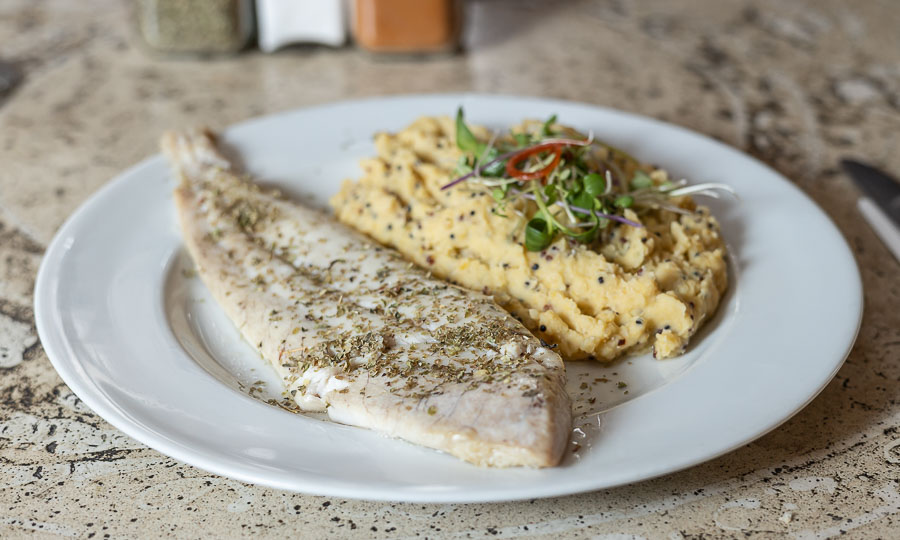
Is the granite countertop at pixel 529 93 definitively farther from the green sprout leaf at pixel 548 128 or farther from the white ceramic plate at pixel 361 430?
the green sprout leaf at pixel 548 128

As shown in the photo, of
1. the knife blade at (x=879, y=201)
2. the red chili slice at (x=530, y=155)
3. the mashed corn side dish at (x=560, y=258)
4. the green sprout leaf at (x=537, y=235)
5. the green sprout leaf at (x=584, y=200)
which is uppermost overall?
the red chili slice at (x=530, y=155)

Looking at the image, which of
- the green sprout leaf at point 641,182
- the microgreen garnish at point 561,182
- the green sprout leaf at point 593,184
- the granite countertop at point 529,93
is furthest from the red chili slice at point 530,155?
the granite countertop at point 529,93

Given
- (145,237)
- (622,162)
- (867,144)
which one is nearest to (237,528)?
(145,237)

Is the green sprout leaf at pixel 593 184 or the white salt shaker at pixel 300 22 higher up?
the green sprout leaf at pixel 593 184

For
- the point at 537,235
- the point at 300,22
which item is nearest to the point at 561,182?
the point at 537,235

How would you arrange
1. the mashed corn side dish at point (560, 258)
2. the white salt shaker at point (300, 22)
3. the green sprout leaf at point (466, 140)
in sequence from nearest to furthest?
the mashed corn side dish at point (560, 258), the green sprout leaf at point (466, 140), the white salt shaker at point (300, 22)

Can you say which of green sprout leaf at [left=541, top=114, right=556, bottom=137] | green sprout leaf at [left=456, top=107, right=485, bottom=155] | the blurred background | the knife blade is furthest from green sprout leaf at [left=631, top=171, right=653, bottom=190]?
the blurred background

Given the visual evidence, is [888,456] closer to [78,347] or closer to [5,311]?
[78,347]

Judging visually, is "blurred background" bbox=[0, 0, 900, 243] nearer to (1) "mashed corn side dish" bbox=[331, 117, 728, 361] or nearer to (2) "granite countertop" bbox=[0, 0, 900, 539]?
(2) "granite countertop" bbox=[0, 0, 900, 539]
